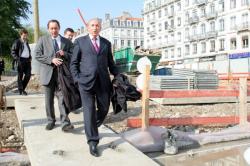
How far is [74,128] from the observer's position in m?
6.16

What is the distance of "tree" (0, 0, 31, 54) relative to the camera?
109 ft

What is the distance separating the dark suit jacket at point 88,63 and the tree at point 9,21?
28538mm

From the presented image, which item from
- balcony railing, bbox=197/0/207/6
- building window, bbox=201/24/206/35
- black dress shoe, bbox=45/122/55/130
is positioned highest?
balcony railing, bbox=197/0/207/6

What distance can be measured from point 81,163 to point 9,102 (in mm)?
5682

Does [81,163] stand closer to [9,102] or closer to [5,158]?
[5,158]

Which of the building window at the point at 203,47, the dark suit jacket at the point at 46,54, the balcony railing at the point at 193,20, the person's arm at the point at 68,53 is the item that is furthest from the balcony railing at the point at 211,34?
the dark suit jacket at the point at 46,54

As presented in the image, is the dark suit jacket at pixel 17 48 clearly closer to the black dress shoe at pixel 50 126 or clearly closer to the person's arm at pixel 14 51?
the person's arm at pixel 14 51

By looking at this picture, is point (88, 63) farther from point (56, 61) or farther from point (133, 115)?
point (133, 115)

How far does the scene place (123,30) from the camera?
11919cm

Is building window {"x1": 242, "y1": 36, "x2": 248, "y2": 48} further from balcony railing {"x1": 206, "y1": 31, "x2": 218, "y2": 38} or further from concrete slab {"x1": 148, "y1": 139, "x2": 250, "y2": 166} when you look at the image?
concrete slab {"x1": 148, "y1": 139, "x2": 250, "y2": 166}

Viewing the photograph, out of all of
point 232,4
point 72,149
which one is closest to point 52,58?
point 72,149

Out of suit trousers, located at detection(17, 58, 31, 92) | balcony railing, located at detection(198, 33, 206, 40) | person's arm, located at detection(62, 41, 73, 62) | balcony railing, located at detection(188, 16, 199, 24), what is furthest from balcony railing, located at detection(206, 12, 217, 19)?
person's arm, located at detection(62, 41, 73, 62)

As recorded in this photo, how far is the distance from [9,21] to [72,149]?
104ft

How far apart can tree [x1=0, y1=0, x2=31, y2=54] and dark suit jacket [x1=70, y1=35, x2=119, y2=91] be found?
2854 centimetres
